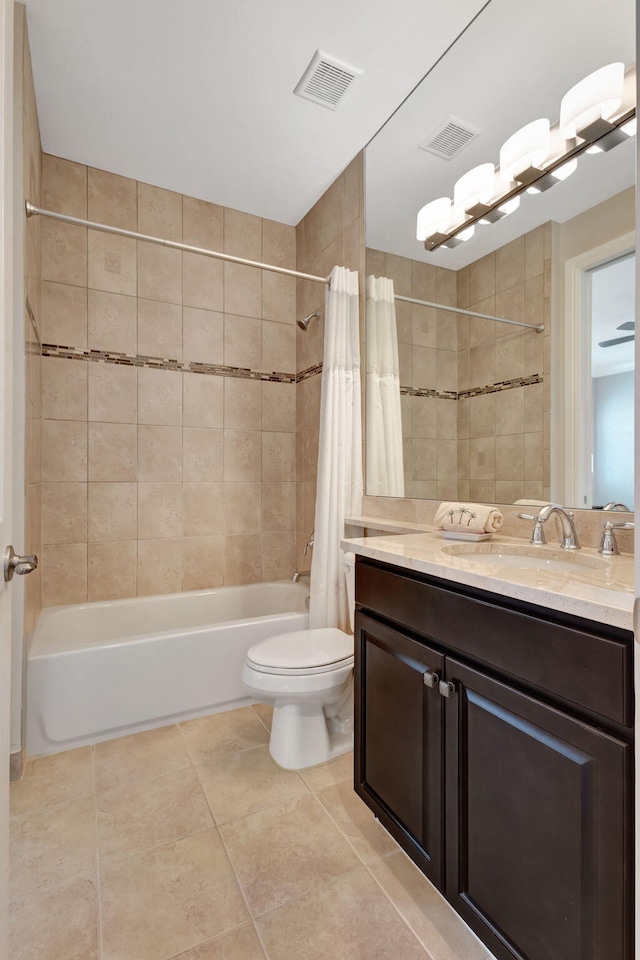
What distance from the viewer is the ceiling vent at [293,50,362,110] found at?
181cm

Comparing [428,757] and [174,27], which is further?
[174,27]

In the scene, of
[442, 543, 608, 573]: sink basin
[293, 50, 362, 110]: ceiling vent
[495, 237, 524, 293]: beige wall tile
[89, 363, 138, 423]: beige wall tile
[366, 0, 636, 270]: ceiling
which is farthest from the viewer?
[89, 363, 138, 423]: beige wall tile

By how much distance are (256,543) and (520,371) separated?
1874 mm

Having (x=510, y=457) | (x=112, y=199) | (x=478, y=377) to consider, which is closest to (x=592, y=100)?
(x=478, y=377)

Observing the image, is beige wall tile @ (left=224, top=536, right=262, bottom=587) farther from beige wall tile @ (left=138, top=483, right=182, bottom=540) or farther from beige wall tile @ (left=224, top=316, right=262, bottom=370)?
beige wall tile @ (left=224, top=316, right=262, bottom=370)

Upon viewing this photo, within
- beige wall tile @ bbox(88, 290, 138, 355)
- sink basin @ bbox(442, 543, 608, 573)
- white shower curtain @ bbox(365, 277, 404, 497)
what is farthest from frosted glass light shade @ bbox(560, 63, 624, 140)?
beige wall tile @ bbox(88, 290, 138, 355)

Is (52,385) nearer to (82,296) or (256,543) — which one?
(82,296)

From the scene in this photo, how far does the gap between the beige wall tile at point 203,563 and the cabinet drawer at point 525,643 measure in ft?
5.71

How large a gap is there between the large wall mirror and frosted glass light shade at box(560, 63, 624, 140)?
2 cm

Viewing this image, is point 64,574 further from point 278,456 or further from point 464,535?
point 464,535

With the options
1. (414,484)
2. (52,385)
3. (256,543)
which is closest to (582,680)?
(414,484)

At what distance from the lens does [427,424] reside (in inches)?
78.7

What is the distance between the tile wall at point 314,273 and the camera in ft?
7.80

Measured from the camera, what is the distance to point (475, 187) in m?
1.69
